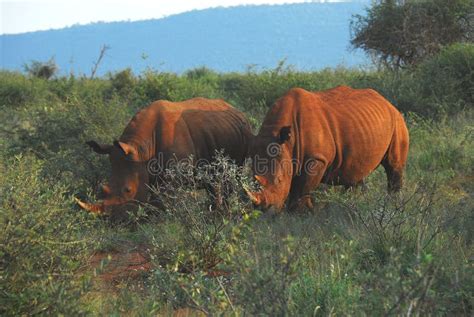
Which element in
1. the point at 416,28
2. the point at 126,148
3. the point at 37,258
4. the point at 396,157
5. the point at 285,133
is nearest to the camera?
the point at 37,258

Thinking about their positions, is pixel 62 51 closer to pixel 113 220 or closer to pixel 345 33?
pixel 345 33

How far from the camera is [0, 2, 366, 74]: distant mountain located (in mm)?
133375

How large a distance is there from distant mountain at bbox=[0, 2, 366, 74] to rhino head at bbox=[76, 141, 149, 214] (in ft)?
362

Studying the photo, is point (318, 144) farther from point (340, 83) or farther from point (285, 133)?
point (340, 83)

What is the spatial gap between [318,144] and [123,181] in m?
2.11

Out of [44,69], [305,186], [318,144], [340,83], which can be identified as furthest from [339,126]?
[44,69]

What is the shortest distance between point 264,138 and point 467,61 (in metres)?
8.70

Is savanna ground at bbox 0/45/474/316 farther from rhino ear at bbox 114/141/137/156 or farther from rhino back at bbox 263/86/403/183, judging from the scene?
rhino ear at bbox 114/141/137/156

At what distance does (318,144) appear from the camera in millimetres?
7324

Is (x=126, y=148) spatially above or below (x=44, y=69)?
above

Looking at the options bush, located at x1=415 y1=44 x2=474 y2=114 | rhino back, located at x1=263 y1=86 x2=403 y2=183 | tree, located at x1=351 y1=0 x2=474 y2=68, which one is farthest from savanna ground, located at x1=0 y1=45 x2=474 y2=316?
tree, located at x1=351 y1=0 x2=474 y2=68

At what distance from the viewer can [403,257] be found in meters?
5.42

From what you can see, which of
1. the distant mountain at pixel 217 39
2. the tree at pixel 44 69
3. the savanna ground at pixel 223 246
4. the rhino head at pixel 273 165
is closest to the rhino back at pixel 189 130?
the rhino head at pixel 273 165

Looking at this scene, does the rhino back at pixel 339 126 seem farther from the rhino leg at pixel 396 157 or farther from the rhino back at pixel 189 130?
the rhino back at pixel 189 130
